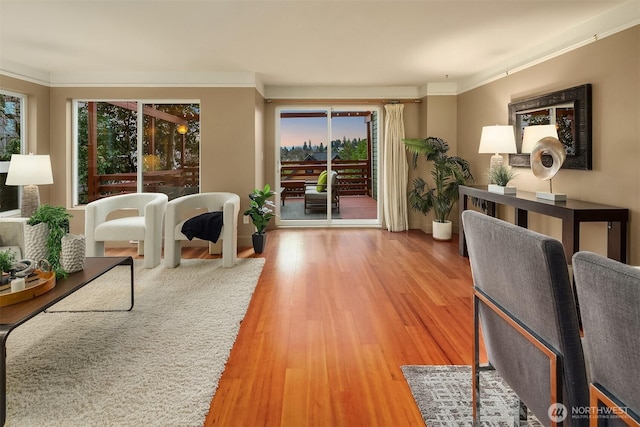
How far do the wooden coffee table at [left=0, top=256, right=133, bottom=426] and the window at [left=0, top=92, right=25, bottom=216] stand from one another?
2854mm

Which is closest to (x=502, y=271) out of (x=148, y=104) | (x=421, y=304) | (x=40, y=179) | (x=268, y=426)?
(x=268, y=426)

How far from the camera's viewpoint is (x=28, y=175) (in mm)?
4191

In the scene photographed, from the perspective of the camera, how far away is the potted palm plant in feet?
19.3

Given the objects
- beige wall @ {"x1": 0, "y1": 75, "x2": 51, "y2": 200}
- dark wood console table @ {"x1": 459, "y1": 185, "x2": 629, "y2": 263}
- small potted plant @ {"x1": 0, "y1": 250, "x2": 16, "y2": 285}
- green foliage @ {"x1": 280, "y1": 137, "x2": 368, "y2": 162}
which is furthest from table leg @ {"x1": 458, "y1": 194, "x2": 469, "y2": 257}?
beige wall @ {"x1": 0, "y1": 75, "x2": 51, "y2": 200}

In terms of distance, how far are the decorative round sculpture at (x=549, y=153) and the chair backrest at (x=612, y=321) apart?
2918 mm

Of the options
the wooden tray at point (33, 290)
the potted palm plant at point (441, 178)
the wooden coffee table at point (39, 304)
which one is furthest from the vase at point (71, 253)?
the potted palm plant at point (441, 178)

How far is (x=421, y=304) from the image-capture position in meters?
3.31

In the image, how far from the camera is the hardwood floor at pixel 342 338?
1.87 meters

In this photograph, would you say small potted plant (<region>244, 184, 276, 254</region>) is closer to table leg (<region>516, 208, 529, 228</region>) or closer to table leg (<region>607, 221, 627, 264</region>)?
table leg (<region>516, 208, 529, 228</region>)

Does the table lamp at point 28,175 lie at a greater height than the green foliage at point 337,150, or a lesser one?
lesser

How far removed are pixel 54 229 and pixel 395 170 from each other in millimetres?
5194

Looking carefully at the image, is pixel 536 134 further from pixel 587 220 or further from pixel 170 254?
pixel 170 254

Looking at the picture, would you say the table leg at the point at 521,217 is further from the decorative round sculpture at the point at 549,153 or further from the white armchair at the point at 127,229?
the white armchair at the point at 127,229

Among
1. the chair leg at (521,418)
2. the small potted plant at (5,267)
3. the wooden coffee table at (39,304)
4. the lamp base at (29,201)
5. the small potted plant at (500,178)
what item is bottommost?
the chair leg at (521,418)
